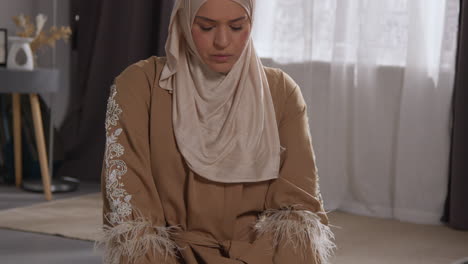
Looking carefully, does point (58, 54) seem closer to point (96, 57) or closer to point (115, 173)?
point (96, 57)

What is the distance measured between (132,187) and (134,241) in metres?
0.11

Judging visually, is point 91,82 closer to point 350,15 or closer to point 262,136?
point 350,15

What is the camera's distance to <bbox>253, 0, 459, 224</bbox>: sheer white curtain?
335cm

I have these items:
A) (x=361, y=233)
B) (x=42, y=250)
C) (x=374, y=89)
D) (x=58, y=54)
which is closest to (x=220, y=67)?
(x=42, y=250)

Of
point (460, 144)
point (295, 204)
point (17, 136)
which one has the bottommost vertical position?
point (17, 136)

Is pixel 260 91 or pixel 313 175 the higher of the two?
pixel 260 91

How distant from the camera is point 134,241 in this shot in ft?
4.43

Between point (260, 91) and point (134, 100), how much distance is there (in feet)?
0.83

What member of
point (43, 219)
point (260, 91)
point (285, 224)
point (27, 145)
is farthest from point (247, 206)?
point (27, 145)

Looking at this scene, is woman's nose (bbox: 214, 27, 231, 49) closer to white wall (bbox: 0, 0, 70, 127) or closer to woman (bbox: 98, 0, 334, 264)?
woman (bbox: 98, 0, 334, 264)

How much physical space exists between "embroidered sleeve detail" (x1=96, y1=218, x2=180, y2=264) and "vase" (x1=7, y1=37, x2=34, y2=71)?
8.18 ft

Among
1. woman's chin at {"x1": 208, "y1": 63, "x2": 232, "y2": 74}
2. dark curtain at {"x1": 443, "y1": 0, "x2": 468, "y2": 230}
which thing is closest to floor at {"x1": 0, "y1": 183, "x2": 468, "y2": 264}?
dark curtain at {"x1": 443, "y1": 0, "x2": 468, "y2": 230}

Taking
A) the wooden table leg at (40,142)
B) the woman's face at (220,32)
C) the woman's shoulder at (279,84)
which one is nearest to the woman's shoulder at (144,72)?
the woman's face at (220,32)

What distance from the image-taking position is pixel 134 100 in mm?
1431
